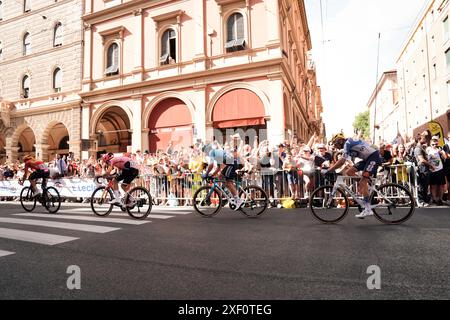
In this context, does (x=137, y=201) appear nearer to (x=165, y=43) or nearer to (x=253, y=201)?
(x=253, y=201)

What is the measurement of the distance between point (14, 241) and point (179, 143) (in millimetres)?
14229

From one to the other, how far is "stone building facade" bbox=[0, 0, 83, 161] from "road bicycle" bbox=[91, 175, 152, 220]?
1630cm

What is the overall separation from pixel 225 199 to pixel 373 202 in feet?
11.5

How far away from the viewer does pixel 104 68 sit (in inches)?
872

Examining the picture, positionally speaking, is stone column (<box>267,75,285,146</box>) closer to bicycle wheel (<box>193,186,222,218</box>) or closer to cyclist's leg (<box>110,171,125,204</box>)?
bicycle wheel (<box>193,186,222,218</box>)

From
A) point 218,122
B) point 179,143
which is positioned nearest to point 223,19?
point 218,122

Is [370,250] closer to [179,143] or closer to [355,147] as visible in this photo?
[355,147]

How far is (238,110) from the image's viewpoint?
1786 centimetres

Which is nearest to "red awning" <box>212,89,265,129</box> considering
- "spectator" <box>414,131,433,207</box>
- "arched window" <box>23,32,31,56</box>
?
"spectator" <box>414,131,433,207</box>

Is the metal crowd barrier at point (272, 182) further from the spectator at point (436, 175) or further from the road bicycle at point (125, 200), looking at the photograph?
the road bicycle at point (125, 200)

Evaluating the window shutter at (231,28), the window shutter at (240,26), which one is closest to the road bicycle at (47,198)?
the window shutter at (231,28)

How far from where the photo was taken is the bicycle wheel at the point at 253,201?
299 inches

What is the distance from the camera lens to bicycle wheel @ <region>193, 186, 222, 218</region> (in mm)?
7820

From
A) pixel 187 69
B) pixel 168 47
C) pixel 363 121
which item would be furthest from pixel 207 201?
pixel 363 121
